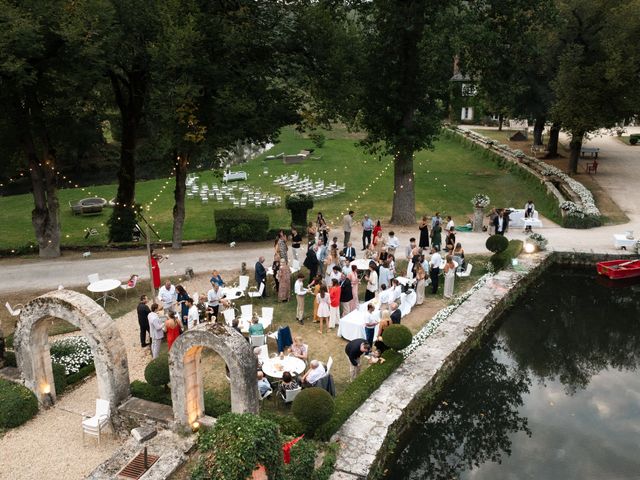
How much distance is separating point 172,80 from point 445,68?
10.8 m

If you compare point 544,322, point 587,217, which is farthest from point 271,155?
point 544,322

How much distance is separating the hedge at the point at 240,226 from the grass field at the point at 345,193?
1407mm

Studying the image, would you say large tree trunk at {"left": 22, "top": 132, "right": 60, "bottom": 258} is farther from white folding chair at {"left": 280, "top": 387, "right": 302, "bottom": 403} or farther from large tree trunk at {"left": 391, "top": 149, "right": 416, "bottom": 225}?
white folding chair at {"left": 280, "top": 387, "right": 302, "bottom": 403}

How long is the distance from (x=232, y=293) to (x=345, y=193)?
1636 cm

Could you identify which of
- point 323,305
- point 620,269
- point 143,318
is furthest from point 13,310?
point 620,269

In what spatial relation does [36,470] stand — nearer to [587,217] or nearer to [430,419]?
[430,419]

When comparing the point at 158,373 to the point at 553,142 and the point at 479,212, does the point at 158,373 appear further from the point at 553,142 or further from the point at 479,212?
the point at 553,142

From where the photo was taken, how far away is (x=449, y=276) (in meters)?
17.5

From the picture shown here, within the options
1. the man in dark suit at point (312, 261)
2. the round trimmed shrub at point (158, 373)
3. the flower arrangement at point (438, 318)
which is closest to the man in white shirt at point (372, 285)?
the flower arrangement at point (438, 318)

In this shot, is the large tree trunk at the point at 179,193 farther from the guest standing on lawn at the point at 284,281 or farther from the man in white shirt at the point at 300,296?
the man in white shirt at the point at 300,296

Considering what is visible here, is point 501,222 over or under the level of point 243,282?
over

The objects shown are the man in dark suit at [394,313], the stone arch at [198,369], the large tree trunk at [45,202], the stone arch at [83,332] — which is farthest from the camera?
the large tree trunk at [45,202]

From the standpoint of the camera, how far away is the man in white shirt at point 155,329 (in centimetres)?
1373

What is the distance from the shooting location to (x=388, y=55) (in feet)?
76.1
